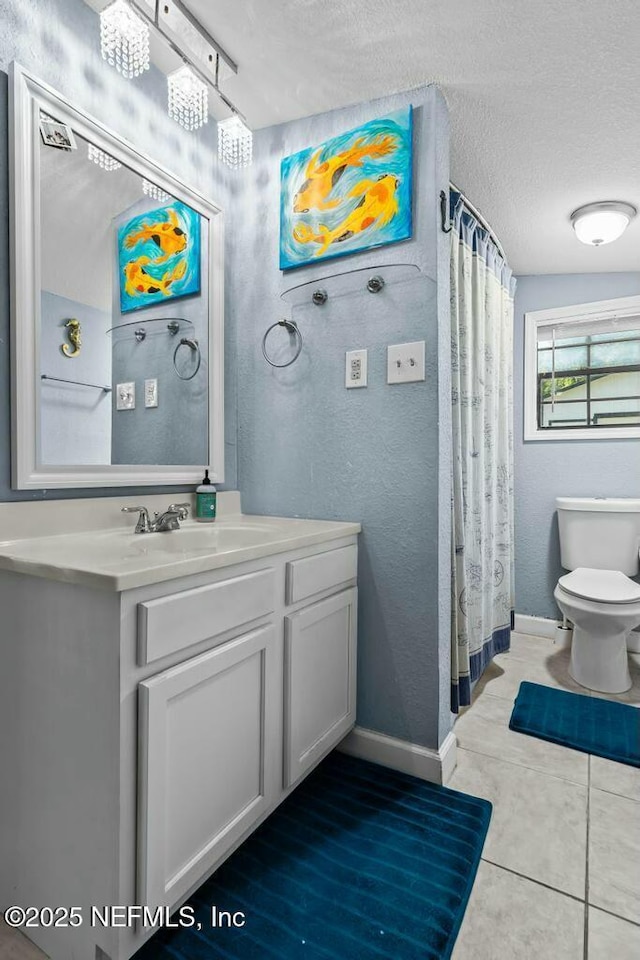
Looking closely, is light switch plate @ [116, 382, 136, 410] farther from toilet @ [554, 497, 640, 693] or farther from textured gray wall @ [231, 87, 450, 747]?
toilet @ [554, 497, 640, 693]

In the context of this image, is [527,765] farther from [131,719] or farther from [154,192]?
[154,192]

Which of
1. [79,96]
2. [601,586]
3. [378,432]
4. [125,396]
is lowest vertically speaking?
[601,586]

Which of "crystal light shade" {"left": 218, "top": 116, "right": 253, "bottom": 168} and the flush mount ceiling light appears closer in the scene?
"crystal light shade" {"left": 218, "top": 116, "right": 253, "bottom": 168}

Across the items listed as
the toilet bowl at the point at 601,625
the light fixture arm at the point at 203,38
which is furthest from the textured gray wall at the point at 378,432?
the toilet bowl at the point at 601,625

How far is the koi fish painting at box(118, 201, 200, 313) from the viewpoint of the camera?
156cm

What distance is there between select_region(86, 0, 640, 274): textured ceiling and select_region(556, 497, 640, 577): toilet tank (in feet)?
4.95

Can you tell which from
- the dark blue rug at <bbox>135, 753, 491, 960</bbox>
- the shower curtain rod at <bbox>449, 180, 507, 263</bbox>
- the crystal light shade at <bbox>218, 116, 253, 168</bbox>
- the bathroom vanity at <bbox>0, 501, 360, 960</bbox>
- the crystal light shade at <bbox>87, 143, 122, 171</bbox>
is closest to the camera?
the bathroom vanity at <bbox>0, 501, 360, 960</bbox>

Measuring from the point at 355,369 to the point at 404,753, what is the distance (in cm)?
132

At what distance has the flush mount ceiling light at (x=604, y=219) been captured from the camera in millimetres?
2180

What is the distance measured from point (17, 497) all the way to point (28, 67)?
3.66ft

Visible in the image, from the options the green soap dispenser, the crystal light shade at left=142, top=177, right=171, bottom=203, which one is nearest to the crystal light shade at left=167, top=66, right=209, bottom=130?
the crystal light shade at left=142, top=177, right=171, bottom=203

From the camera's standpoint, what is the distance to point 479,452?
81.0 inches

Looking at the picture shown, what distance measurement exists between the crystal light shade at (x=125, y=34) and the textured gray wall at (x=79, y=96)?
8 cm

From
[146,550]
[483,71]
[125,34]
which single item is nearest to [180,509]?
[146,550]
